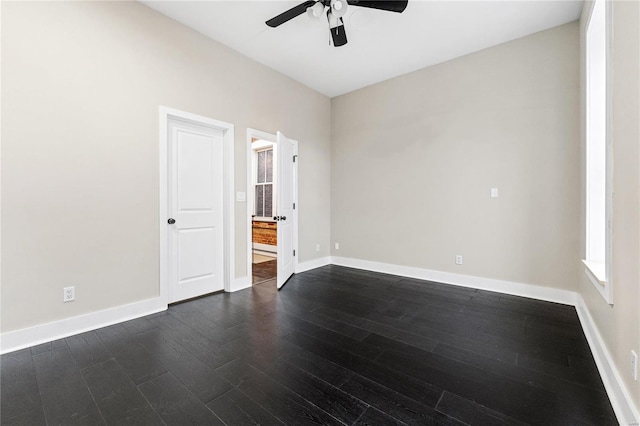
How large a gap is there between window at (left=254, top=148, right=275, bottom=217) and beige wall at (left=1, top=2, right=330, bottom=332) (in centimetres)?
328

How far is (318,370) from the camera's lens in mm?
1892

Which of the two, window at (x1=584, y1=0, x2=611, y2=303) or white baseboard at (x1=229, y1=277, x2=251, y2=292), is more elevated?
window at (x1=584, y1=0, x2=611, y2=303)

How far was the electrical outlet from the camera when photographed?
2377 millimetres

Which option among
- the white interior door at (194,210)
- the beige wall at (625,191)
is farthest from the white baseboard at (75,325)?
the beige wall at (625,191)

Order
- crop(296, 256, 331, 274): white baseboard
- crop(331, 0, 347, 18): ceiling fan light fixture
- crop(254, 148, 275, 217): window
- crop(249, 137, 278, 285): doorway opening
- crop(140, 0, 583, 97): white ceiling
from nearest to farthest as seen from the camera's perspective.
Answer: crop(331, 0, 347, 18): ceiling fan light fixture
crop(140, 0, 583, 97): white ceiling
crop(296, 256, 331, 274): white baseboard
crop(249, 137, 278, 285): doorway opening
crop(254, 148, 275, 217): window

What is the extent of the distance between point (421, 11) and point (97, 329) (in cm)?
436

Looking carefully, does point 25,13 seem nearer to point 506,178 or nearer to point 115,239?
point 115,239

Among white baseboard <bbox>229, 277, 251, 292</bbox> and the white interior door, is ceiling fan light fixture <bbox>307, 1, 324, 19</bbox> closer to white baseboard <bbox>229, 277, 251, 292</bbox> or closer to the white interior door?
the white interior door

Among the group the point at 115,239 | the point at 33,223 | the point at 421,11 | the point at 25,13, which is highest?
the point at 421,11

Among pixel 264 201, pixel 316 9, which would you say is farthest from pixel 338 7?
pixel 264 201

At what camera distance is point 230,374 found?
1.85m

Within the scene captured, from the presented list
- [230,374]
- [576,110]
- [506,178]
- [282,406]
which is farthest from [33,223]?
[576,110]

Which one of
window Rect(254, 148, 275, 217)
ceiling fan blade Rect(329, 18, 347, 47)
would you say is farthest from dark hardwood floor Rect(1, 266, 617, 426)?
window Rect(254, 148, 275, 217)

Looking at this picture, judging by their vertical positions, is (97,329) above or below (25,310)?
below
